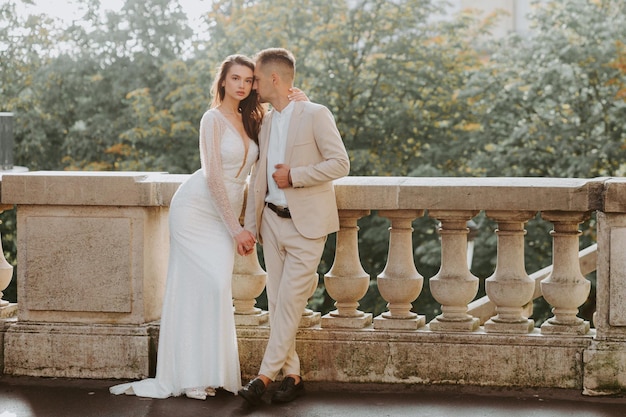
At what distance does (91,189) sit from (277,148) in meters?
1.26

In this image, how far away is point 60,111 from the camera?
21.4m

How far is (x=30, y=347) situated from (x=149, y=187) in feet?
4.29

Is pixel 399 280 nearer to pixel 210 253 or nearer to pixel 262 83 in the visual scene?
pixel 210 253

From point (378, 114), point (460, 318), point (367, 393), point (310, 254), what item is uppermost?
point (378, 114)

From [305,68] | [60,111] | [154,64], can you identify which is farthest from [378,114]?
[60,111]

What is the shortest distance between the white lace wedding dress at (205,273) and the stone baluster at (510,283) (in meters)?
1.55

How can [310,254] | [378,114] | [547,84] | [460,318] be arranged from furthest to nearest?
[378,114] < [547,84] < [460,318] < [310,254]

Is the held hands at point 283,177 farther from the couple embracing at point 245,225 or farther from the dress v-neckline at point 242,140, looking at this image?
the dress v-neckline at point 242,140

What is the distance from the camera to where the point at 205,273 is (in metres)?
6.06

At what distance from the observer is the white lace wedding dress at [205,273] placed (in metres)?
6.02

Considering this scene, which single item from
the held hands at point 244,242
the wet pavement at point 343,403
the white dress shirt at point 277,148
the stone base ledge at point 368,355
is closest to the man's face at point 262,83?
the white dress shirt at point 277,148

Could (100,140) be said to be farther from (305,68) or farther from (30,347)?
(30,347)

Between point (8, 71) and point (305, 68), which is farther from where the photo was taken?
point (8, 71)

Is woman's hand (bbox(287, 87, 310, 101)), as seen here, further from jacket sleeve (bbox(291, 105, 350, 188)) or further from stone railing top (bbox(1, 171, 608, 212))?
stone railing top (bbox(1, 171, 608, 212))
